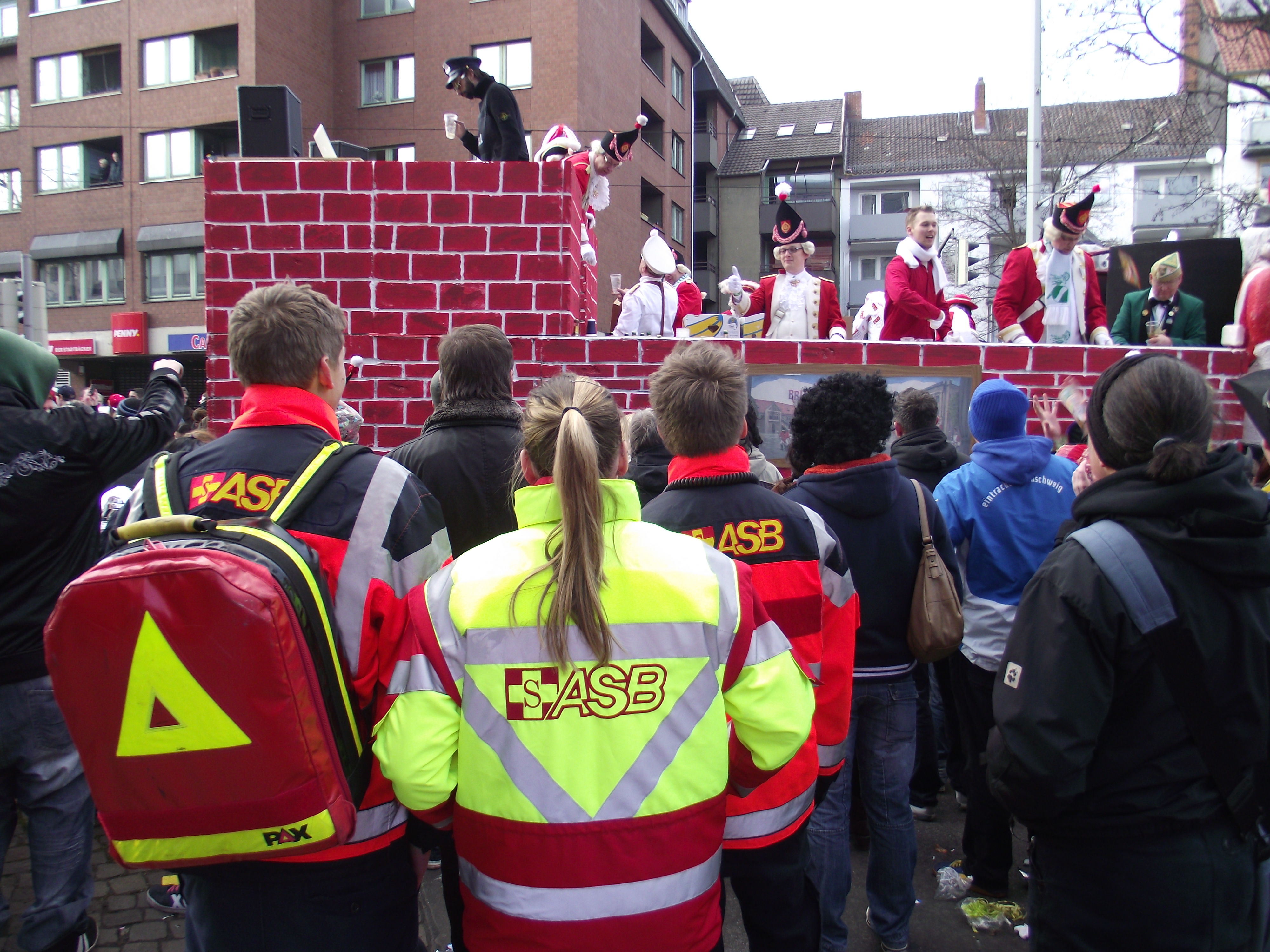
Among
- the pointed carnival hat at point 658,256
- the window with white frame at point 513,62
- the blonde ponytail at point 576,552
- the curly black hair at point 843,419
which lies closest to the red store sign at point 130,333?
the window with white frame at point 513,62

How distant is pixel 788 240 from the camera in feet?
23.0

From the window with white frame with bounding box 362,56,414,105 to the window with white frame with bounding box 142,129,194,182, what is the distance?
557 centimetres

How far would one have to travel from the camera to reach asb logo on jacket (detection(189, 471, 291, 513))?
73.9 inches

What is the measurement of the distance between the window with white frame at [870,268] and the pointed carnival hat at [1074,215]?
122 feet

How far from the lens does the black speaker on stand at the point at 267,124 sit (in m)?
4.84

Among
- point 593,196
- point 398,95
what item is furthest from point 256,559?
point 398,95

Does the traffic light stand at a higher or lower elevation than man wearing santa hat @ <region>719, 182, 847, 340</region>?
higher

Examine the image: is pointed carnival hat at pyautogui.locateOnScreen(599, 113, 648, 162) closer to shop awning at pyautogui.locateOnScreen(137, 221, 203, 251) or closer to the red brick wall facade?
the red brick wall facade

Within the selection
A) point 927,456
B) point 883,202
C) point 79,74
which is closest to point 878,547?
point 927,456

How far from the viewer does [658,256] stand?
802 centimetres

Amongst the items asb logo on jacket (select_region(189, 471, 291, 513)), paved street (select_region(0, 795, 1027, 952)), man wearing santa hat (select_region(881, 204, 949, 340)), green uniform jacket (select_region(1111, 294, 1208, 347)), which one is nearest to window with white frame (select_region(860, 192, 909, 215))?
green uniform jacket (select_region(1111, 294, 1208, 347))

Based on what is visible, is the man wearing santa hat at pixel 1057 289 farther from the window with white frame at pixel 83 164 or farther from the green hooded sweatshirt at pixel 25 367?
the window with white frame at pixel 83 164

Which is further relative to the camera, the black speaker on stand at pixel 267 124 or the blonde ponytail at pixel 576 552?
the black speaker on stand at pixel 267 124

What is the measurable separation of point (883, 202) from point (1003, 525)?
42.2m
